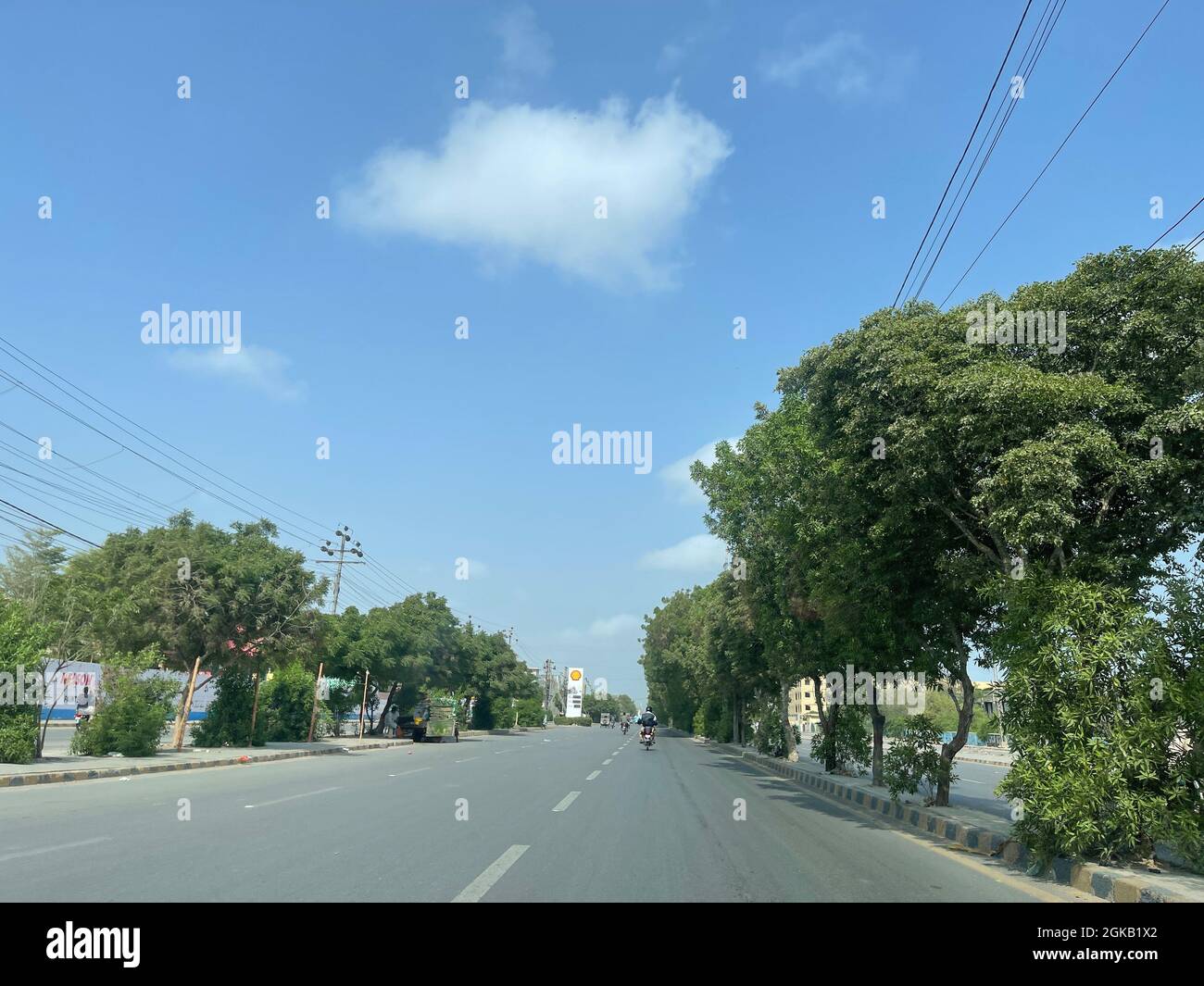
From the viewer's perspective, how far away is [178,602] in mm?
26844

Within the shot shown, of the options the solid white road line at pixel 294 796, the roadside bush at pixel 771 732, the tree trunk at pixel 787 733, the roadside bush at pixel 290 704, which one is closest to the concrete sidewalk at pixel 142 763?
the roadside bush at pixel 290 704

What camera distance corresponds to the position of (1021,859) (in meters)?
10.2

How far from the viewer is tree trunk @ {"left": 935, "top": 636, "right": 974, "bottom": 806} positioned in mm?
14445

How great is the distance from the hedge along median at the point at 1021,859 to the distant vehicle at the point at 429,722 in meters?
31.2

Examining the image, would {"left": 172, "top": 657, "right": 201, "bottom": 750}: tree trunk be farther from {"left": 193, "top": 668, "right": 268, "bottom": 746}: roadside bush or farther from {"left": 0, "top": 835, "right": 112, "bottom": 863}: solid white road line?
{"left": 0, "top": 835, "right": 112, "bottom": 863}: solid white road line

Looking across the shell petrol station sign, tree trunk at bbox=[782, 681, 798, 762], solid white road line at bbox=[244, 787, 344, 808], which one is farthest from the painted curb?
the shell petrol station sign

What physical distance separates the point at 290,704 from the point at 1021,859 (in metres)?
31.8

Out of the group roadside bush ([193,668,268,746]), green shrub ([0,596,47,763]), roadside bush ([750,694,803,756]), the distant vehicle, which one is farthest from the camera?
the distant vehicle

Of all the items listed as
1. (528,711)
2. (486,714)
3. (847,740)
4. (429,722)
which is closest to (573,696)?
(528,711)

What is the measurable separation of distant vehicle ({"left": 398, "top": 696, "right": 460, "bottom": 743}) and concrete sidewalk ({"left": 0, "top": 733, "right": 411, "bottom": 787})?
498 inches

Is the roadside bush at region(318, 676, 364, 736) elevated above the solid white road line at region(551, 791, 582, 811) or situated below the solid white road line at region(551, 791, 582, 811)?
below

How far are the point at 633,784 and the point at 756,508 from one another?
11.2 m

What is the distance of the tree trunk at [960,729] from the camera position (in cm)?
1445
